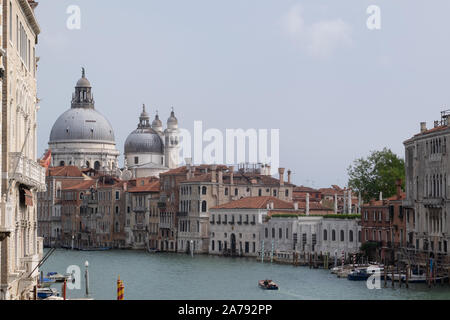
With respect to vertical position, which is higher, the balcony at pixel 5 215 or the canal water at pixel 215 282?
the balcony at pixel 5 215

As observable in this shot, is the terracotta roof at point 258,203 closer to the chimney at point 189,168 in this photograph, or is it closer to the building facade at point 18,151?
the chimney at point 189,168

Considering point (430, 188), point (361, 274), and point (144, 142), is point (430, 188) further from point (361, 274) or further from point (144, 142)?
point (144, 142)

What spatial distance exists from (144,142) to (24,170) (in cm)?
9469

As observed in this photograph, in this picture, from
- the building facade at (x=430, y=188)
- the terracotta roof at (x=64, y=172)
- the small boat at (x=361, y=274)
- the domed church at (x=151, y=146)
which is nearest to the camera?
the building facade at (x=430, y=188)

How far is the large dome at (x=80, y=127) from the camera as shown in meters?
115

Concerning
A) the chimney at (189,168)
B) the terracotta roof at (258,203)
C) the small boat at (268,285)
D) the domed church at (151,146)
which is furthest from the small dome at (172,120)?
the small boat at (268,285)

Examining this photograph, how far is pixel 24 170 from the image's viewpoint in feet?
55.5

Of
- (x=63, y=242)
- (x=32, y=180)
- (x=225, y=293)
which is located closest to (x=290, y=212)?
(x=225, y=293)

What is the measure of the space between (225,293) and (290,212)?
27038mm

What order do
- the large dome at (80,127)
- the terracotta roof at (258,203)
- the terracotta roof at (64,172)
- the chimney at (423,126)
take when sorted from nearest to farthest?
1. the chimney at (423,126)
2. the terracotta roof at (258,203)
3. the terracotta roof at (64,172)
4. the large dome at (80,127)

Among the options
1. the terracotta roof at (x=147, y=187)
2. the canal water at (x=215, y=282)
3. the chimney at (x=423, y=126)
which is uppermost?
the chimney at (x=423, y=126)

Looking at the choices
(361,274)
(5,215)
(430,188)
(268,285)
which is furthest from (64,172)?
(5,215)

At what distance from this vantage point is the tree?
6372 cm

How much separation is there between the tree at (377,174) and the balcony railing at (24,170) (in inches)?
1801
